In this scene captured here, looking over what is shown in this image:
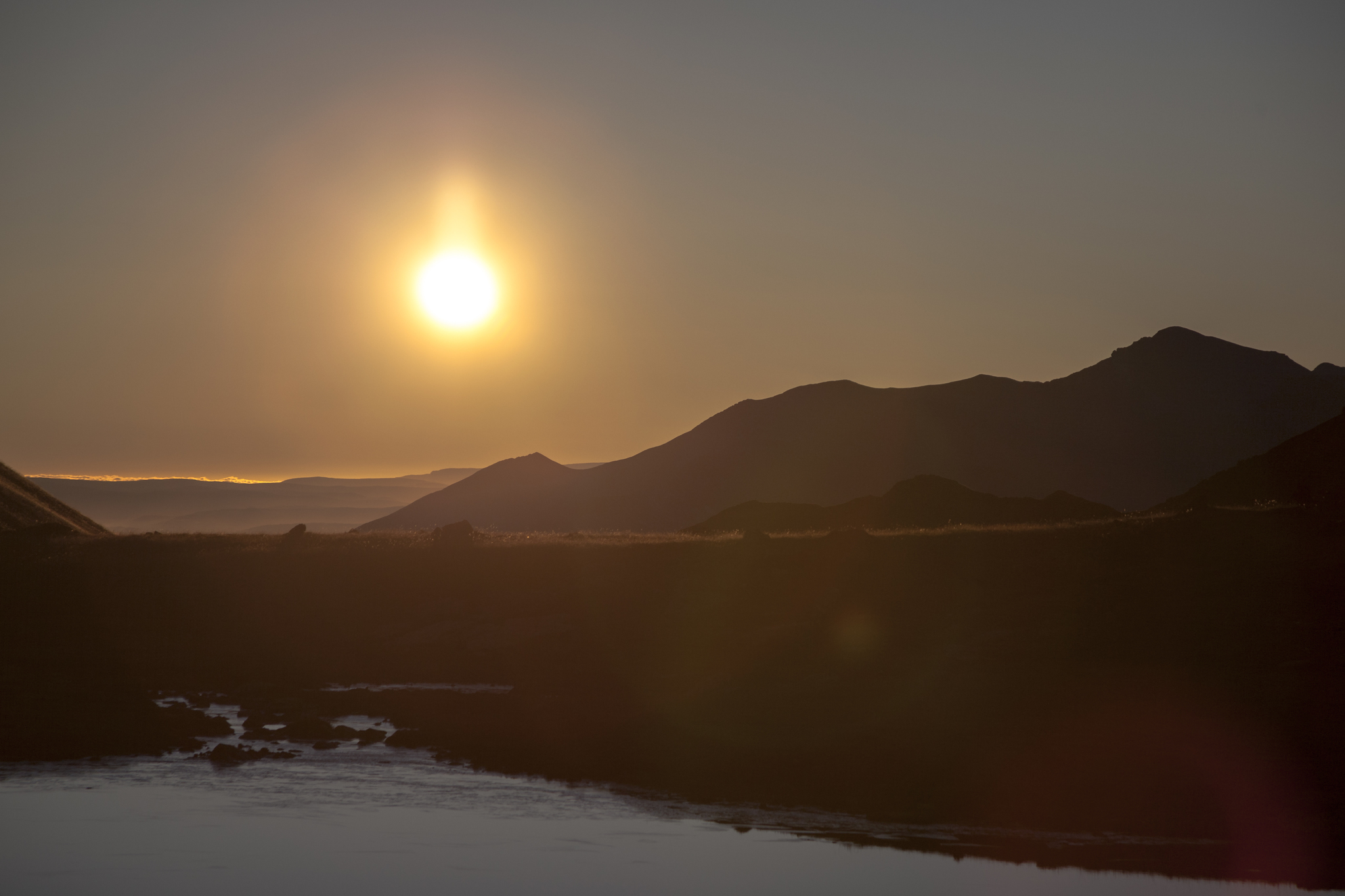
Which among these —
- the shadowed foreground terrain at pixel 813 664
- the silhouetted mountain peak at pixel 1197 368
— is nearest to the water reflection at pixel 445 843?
the shadowed foreground terrain at pixel 813 664

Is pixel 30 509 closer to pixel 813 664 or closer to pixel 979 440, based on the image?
pixel 813 664

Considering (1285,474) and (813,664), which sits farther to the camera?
(1285,474)

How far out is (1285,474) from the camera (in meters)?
67.1

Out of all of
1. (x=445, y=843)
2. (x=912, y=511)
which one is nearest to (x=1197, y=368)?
(x=912, y=511)

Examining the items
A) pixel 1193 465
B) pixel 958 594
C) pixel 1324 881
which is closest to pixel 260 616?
pixel 958 594

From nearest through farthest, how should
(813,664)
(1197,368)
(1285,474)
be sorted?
(813,664) → (1285,474) → (1197,368)

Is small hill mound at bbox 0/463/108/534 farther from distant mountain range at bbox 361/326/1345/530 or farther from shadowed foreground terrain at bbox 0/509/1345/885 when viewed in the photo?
distant mountain range at bbox 361/326/1345/530

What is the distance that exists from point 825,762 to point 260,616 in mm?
37489

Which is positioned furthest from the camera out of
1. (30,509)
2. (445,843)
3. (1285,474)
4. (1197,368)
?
(1197,368)

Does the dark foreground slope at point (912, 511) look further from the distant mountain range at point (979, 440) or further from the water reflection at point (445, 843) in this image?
the water reflection at point (445, 843)

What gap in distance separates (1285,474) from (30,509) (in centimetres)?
8384

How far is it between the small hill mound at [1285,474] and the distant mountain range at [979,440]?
8302cm

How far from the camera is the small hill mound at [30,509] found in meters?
69.9

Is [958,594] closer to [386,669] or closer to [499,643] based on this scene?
[499,643]
